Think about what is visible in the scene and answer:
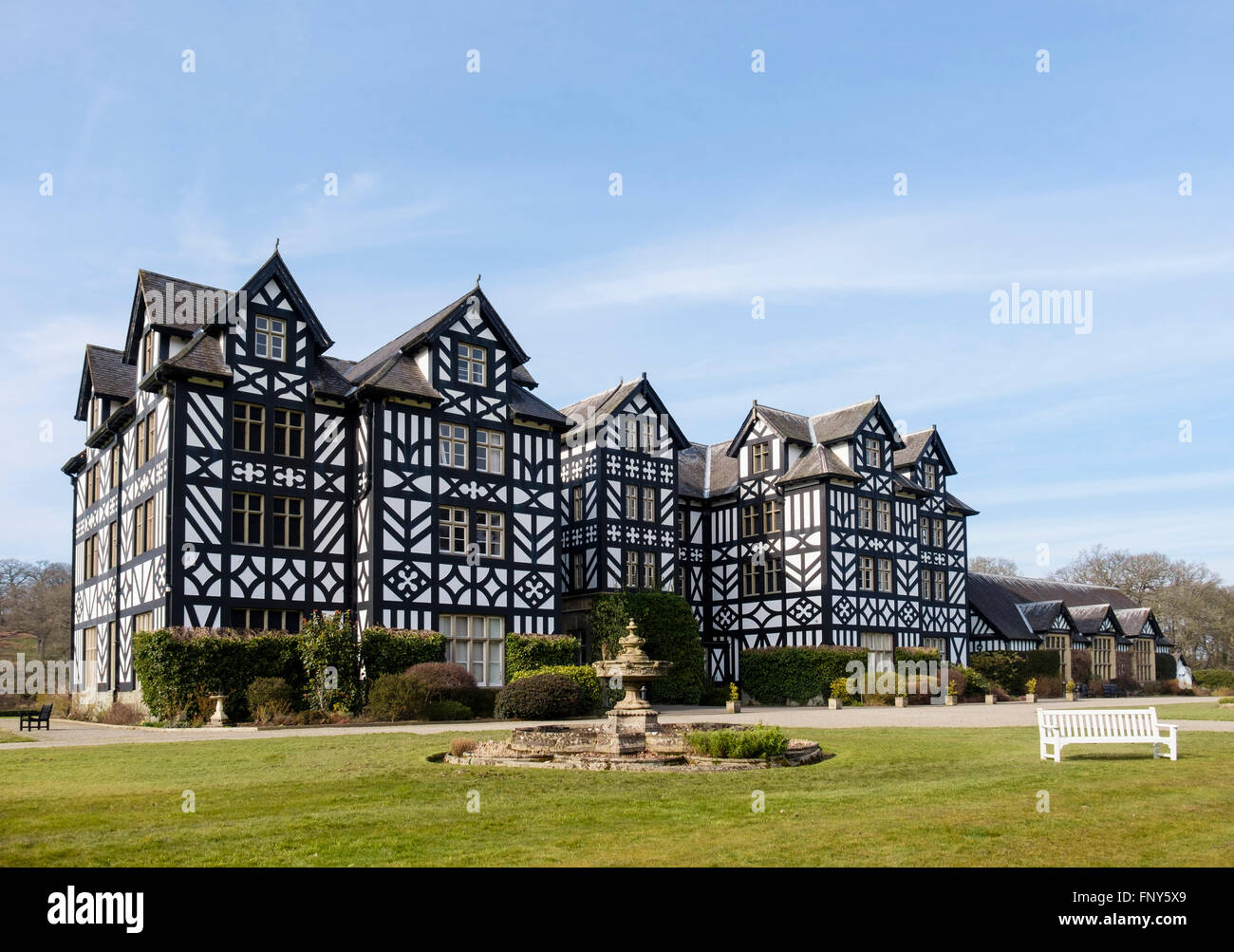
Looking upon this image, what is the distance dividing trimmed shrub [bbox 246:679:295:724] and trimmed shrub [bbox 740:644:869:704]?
69.5ft

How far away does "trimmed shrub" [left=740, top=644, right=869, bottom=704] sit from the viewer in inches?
1661

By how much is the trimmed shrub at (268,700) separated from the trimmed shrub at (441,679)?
10.5ft

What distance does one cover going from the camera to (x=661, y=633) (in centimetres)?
3806

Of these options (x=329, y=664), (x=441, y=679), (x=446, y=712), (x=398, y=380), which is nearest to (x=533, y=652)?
(x=441, y=679)

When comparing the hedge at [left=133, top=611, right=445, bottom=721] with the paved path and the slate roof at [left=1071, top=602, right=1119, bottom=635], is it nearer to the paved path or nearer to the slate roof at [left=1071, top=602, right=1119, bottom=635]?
the paved path

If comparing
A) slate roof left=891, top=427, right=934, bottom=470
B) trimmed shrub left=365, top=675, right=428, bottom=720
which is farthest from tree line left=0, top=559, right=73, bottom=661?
slate roof left=891, top=427, right=934, bottom=470

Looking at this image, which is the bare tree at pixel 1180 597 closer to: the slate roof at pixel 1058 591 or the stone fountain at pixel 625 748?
the slate roof at pixel 1058 591

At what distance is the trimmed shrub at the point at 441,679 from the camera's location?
28.9 meters

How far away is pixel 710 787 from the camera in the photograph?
13.0 metres

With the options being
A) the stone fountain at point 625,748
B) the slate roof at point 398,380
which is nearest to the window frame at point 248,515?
the slate roof at point 398,380

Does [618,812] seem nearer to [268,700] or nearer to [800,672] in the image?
[268,700]
